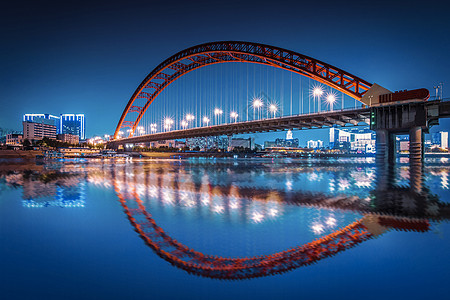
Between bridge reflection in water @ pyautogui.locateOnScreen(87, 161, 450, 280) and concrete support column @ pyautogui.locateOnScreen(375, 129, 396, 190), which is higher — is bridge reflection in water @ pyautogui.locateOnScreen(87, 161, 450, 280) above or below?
below

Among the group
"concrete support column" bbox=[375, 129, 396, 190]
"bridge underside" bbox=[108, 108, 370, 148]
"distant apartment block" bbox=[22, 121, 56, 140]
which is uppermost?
"distant apartment block" bbox=[22, 121, 56, 140]

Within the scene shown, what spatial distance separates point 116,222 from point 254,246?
3.88 m

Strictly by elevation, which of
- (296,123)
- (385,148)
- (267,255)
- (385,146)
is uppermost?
(296,123)

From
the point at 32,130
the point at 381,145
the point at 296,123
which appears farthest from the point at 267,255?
the point at 32,130

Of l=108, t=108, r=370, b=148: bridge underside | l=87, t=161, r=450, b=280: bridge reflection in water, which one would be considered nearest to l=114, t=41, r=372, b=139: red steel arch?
l=108, t=108, r=370, b=148: bridge underside

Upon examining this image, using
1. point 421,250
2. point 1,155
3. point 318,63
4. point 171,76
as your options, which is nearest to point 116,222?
point 421,250

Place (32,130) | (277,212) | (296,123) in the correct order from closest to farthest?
(277,212), (296,123), (32,130)

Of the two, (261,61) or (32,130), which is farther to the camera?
(32,130)

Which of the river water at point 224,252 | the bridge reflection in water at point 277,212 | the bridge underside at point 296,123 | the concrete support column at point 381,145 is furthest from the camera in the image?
the bridge underside at point 296,123

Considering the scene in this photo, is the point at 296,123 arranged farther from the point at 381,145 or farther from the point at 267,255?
the point at 267,255

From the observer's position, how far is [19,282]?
3520mm

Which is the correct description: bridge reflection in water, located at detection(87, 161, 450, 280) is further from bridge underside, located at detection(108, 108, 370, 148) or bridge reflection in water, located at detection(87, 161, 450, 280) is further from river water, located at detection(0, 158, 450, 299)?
bridge underside, located at detection(108, 108, 370, 148)

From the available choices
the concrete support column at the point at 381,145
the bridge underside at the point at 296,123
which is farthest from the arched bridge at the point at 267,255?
the bridge underside at the point at 296,123

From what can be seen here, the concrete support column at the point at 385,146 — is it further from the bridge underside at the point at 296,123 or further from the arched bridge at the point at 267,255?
the arched bridge at the point at 267,255
